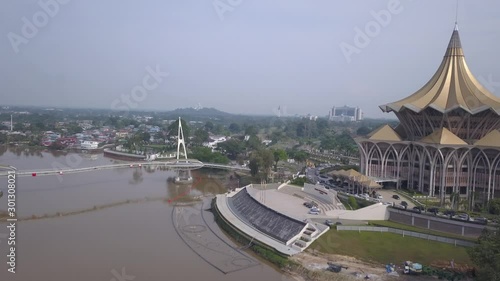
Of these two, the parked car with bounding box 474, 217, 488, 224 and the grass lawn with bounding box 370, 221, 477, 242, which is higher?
the parked car with bounding box 474, 217, 488, 224

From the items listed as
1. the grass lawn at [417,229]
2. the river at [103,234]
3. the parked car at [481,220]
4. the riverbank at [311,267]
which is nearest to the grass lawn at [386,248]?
the riverbank at [311,267]

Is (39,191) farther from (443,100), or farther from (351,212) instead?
(443,100)

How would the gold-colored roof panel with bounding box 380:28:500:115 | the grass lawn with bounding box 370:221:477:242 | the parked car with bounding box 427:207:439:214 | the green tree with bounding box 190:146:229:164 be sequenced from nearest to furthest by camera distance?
the grass lawn with bounding box 370:221:477:242 < the parked car with bounding box 427:207:439:214 < the gold-colored roof panel with bounding box 380:28:500:115 < the green tree with bounding box 190:146:229:164

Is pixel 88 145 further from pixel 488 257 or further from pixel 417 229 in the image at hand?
pixel 488 257

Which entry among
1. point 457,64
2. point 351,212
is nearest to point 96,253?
point 351,212

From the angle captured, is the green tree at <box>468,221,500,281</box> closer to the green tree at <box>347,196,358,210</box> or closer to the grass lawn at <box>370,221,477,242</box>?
the grass lawn at <box>370,221,477,242</box>

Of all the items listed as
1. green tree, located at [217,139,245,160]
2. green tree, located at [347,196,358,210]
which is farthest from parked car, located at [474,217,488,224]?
green tree, located at [217,139,245,160]

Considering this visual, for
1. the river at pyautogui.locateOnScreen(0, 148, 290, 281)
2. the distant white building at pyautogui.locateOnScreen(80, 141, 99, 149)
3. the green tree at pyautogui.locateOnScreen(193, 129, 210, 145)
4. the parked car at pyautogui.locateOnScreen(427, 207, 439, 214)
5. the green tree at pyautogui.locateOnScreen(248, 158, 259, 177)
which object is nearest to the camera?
the river at pyautogui.locateOnScreen(0, 148, 290, 281)
